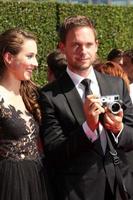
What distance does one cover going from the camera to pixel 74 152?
3135 millimetres

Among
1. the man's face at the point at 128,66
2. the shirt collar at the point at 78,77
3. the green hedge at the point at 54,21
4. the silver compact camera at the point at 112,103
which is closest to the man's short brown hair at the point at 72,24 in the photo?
the shirt collar at the point at 78,77

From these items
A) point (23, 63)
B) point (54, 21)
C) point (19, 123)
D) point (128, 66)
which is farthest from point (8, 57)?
point (54, 21)

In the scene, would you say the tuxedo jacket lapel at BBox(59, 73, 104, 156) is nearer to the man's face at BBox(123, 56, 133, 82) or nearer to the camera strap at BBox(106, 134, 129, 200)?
the camera strap at BBox(106, 134, 129, 200)

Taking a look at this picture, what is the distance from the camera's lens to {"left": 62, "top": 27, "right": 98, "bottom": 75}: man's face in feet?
10.7

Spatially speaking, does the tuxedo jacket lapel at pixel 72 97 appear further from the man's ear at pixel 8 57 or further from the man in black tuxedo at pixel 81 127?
the man's ear at pixel 8 57

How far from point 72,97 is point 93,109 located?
294 mm

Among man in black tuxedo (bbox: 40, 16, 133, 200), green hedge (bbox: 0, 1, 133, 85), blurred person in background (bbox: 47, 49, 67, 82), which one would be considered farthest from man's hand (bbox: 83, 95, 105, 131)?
green hedge (bbox: 0, 1, 133, 85)

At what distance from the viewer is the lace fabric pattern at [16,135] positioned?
3.32 m

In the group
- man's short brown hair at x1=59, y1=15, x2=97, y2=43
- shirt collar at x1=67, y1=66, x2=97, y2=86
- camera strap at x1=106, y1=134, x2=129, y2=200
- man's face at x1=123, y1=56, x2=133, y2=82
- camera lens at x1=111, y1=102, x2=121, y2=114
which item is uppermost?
man's short brown hair at x1=59, y1=15, x2=97, y2=43

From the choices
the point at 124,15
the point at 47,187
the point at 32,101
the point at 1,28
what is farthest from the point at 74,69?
the point at 124,15

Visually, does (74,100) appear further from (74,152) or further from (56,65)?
(56,65)

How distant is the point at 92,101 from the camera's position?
9.91 feet

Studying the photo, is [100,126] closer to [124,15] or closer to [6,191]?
[6,191]

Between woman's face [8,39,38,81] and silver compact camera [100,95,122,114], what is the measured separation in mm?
573
